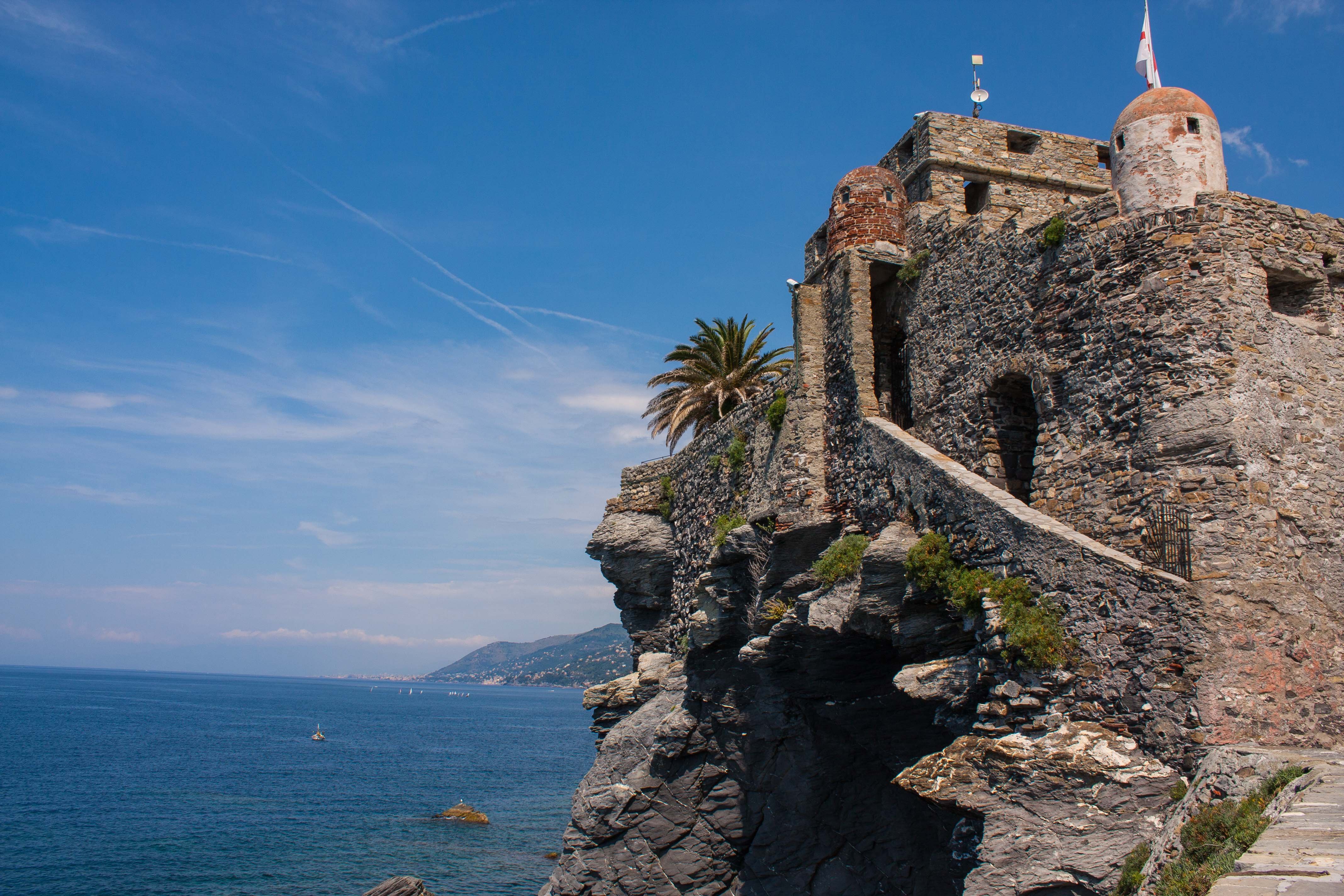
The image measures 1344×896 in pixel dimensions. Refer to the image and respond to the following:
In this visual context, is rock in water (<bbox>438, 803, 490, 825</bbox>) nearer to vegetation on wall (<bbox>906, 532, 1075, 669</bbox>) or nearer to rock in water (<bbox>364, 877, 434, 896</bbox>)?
rock in water (<bbox>364, 877, 434, 896</bbox>)

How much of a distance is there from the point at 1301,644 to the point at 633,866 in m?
15.8

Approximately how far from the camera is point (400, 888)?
1153 inches

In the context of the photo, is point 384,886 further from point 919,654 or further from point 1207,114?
point 1207,114

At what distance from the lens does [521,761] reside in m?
75.6

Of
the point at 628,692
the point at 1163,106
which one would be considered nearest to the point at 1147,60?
the point at 1163,106

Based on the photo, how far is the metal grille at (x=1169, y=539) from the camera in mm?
9516

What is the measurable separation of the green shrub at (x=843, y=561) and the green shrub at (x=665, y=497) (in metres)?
10.2

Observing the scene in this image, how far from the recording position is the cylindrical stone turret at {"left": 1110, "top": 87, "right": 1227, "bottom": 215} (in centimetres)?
1116

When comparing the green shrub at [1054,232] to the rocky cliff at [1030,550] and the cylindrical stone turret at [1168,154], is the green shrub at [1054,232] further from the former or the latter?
the cylindrical stone turret at [1168,154]

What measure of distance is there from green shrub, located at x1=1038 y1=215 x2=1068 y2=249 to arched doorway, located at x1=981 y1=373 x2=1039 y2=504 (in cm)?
197

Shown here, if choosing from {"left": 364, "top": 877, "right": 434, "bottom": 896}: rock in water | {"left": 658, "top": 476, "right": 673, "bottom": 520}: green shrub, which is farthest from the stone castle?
{"left": 364, "top": 877, "right": 434, "bottom": 896}: rock in water

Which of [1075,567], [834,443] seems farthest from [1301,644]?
[834,443]

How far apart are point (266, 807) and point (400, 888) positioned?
24.6 m

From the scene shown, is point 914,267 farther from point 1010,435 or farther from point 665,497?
point 665,497
